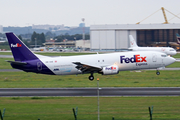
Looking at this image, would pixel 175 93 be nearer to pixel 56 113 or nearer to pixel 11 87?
pixel 56 113

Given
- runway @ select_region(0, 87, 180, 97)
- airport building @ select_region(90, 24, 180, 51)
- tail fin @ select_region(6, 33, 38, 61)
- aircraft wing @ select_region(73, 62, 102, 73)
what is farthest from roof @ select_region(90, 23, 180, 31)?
runway @ select_region(0, 87, 180, 97)

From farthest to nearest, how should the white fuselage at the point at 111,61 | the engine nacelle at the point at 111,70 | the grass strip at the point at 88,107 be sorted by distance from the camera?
the white fuselage at the point at 111,61 < the engine nacelle at the point at 111,70 < the grass strip at the point at 88,107

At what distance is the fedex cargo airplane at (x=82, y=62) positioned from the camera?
143 feet

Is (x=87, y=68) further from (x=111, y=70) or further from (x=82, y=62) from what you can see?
(x=111, y=70)

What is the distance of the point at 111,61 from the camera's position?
43969 mm

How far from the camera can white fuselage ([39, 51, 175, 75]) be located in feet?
144

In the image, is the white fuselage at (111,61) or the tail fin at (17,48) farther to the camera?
the white fuselage at (111,61)

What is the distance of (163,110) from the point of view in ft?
83.3

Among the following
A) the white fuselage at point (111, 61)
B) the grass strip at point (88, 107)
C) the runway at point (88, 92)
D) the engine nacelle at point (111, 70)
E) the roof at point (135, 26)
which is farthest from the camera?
the roof at point (135, 26)

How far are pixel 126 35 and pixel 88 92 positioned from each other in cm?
12600

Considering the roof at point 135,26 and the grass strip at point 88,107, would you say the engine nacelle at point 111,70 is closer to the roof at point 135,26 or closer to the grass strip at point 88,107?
the grass strip at point 88,107

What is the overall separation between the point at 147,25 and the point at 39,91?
4918 inches

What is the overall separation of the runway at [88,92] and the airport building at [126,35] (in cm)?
12073

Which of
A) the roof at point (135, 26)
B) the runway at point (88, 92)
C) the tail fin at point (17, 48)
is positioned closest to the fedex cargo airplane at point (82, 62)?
the tail fin at point (17, 48)
